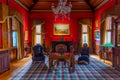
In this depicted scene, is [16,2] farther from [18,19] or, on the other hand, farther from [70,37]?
[70,37]

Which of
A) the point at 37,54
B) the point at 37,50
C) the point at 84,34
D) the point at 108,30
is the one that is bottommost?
the point at 37,54

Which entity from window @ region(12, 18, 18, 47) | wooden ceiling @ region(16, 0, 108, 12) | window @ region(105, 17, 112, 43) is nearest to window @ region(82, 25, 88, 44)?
wooden ceiling @ region(16, 0, 108, 12)

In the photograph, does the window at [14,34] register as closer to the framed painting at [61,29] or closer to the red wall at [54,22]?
the red wall at [54,22]

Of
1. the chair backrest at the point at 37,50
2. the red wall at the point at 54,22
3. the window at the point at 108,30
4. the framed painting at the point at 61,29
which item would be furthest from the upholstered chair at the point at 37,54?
the framed painting at the point at 61,29

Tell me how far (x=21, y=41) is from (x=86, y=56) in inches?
180

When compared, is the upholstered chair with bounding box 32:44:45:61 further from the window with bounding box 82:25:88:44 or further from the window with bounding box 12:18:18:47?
the window with bounding box 82:25:88:44

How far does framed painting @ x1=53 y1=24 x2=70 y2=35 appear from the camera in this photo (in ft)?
49.7

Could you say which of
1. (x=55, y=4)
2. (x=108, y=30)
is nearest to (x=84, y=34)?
(x=55, y=4)

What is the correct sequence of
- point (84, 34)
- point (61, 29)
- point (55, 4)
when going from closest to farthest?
point (55, 4) → point (61, 29) → point (84, 34)

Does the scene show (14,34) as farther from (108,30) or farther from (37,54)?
(108,30)

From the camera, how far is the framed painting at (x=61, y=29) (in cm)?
1515

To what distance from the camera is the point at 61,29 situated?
1514 centimetres

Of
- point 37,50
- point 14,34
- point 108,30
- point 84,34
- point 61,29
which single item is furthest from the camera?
point 84,34

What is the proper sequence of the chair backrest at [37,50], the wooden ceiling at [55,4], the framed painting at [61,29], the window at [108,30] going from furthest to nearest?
the framed painting at [61,29], the wooden ceiling at [55,4], the window at [108,30], the chair backrest at [37,50]
